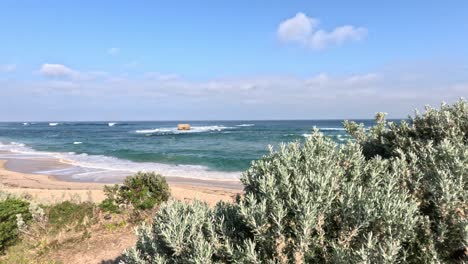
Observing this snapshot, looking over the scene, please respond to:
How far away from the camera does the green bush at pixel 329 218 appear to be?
2373mm

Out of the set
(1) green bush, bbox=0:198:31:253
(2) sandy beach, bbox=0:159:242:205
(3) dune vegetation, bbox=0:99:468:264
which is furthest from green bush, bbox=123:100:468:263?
(2) sandy beach, bbox=0:159:242:205

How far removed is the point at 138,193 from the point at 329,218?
7.65 meters

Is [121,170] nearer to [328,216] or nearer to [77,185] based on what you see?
[77,185]

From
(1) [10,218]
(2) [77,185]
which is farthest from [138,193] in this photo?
(2) [77,185]

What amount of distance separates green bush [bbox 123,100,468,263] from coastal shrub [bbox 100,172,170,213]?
6036 mm

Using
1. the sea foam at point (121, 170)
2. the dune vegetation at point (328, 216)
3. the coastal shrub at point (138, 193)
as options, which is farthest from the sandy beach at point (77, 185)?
the dune vegetation at point (328, 216)

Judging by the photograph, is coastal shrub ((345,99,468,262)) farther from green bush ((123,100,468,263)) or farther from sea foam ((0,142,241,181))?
sea foam ((0,142,241,181))

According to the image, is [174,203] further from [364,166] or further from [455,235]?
[455,235]

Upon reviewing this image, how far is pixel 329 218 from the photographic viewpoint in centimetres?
261

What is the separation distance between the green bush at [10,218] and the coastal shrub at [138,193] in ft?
5.84

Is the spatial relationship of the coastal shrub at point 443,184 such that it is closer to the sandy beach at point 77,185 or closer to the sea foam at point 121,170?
the sandy beach at point 77,185

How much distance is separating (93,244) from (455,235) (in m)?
6.61

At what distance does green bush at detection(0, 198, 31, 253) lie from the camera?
7.12 metres

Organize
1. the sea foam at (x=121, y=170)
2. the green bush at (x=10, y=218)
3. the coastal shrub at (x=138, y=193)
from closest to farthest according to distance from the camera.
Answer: the green bush at (x=10, y=218) → the coastal shrub at (x=138, y=193) → the sea foam at (x=121, y=170)
